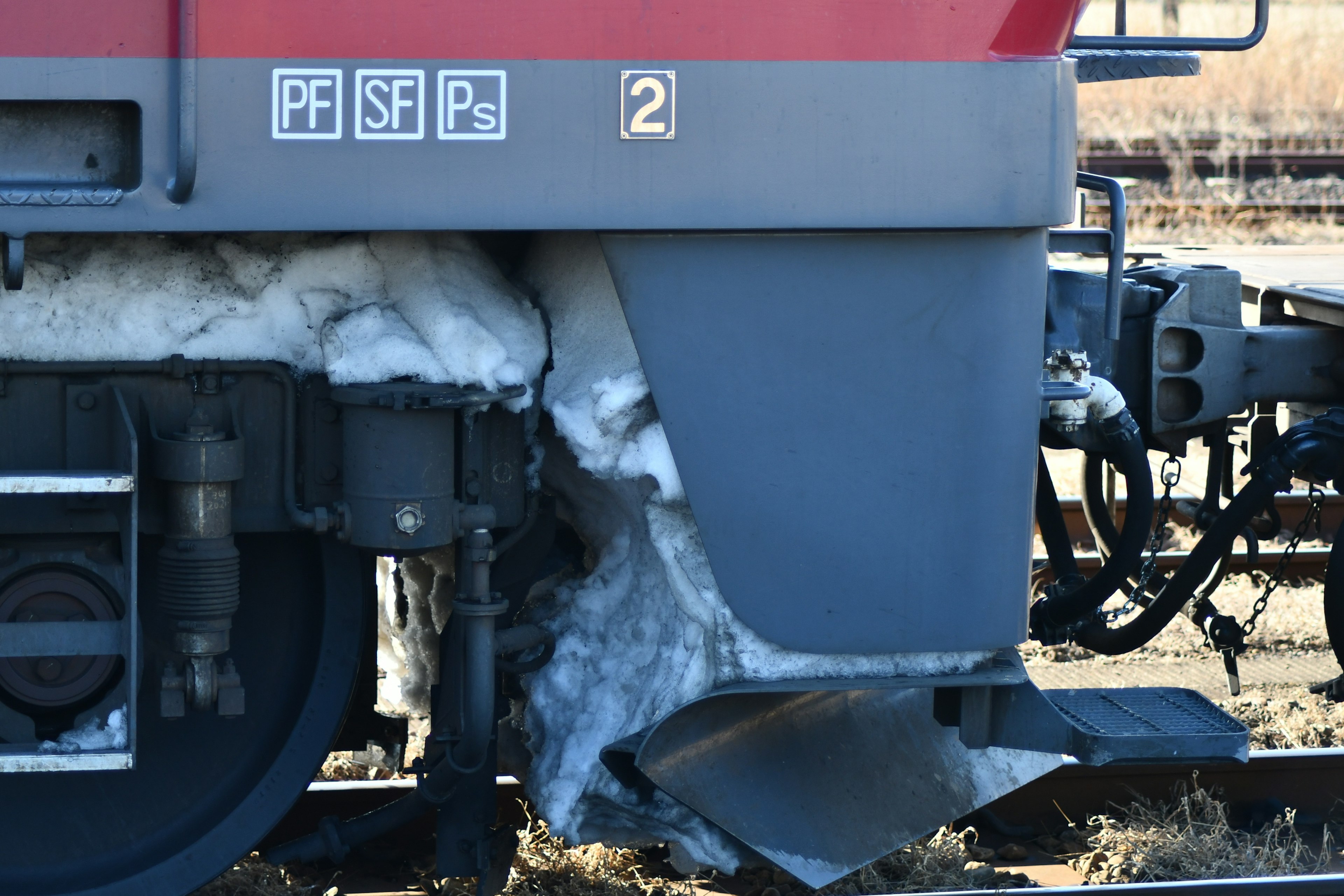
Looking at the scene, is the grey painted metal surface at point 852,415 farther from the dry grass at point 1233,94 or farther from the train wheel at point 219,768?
the dry grass at point 1233,94

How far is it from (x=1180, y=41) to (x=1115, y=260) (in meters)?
0.48

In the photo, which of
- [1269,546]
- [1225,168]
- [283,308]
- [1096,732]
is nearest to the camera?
[283,308]

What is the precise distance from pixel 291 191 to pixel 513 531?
0.89 m

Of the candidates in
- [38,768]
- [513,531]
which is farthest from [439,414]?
[38,768]

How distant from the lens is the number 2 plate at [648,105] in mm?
2459

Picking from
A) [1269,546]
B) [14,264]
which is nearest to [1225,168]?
[1269,546]

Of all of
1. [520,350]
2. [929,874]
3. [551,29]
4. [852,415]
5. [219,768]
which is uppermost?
[551,29]

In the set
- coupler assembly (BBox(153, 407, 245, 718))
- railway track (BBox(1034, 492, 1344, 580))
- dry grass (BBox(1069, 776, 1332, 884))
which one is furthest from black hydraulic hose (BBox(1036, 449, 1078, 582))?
coupler assembly (BBox(153, 407, 245, 718))

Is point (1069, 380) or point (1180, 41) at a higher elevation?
point (1180, 41)

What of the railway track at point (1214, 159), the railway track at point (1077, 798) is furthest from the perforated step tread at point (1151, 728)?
the railway track at point (1214, 159)

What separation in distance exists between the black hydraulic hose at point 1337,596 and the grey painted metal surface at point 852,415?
4.41ft

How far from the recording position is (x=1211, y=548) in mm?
3697

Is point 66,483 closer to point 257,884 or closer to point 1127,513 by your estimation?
point 257,884

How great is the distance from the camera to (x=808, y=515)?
2.70 metres
